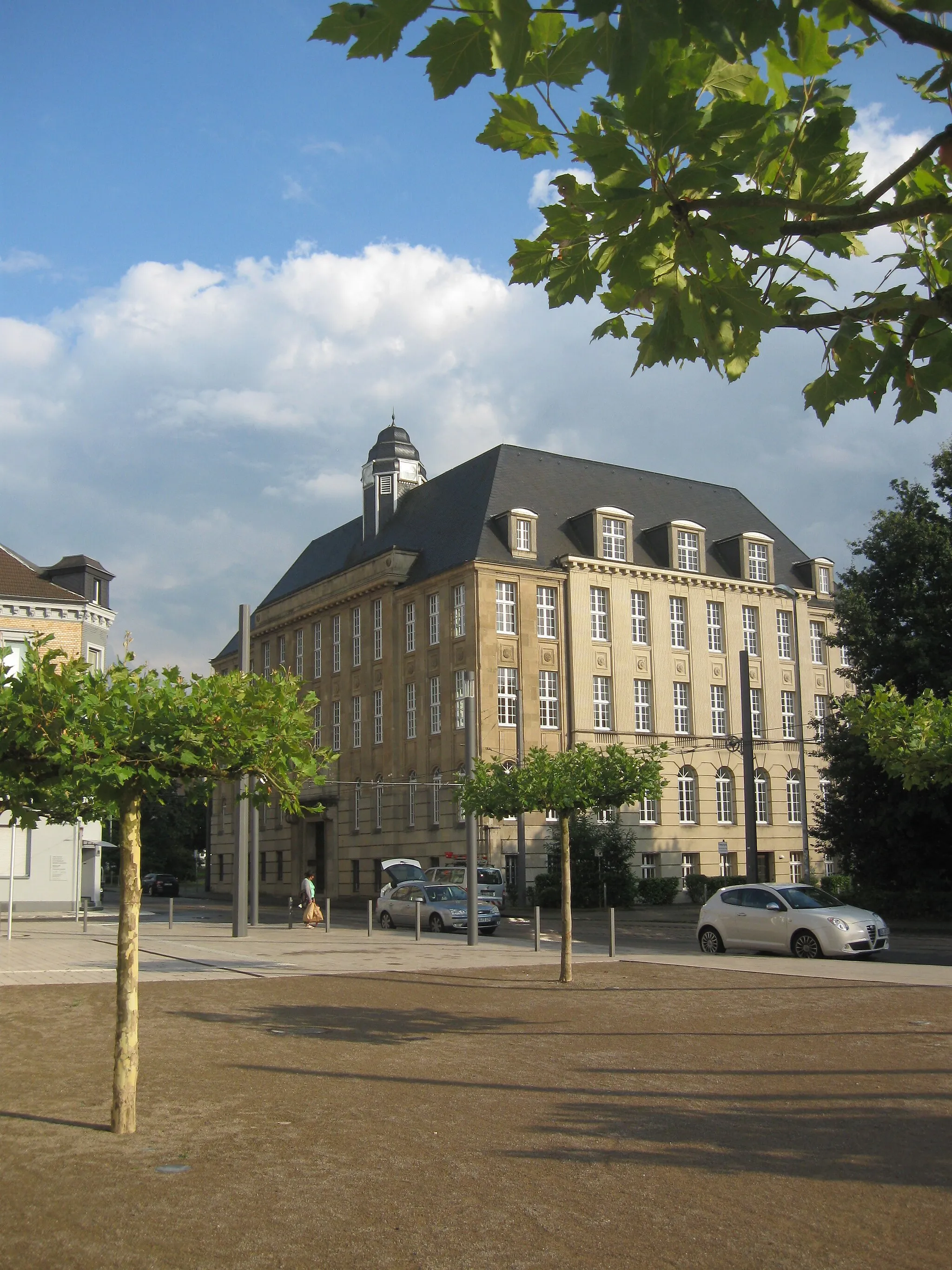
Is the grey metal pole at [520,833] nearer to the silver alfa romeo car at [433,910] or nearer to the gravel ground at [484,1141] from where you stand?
the silver alfa romeo car at [433,910]

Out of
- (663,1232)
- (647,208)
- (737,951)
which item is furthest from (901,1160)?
(737,951)

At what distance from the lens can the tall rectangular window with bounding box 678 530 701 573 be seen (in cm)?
5950

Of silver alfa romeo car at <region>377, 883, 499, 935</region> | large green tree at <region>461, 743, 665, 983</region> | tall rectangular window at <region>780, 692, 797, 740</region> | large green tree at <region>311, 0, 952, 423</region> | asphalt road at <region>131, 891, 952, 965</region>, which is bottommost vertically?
asphalt road at <region>131, 891, 952, 965</region>

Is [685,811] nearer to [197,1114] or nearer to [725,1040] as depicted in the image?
[725,1040]

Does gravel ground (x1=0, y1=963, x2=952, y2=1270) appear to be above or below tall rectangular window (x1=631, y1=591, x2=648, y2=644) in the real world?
below

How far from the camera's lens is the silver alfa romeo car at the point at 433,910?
113 ft

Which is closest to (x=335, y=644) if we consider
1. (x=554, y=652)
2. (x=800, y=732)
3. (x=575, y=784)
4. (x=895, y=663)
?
(x=554, y=652)

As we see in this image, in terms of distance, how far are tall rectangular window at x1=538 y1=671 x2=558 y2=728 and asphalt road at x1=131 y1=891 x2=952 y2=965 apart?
30.6 feet

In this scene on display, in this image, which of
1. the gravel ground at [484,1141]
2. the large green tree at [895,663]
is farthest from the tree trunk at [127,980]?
the large green tree at [895,663]

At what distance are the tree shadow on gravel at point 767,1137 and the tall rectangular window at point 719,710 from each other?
50.2 metres

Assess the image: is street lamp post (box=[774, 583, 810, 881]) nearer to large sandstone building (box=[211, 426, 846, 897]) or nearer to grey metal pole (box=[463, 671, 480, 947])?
large sandstone building (box=[211, 426, 846, 897])

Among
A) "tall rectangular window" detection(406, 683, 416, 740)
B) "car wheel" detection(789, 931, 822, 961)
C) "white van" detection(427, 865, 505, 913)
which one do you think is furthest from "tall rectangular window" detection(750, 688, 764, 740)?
"car wheel" detection(789, 931, 822, 961)

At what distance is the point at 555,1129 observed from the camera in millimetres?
8102

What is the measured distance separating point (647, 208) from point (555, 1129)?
6.43m
